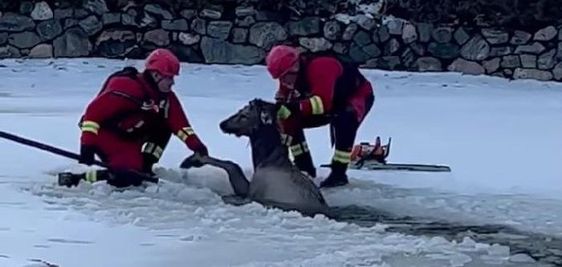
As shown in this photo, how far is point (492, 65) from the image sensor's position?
19.3 meters

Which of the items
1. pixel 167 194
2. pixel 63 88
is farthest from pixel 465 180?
pixel 63 88

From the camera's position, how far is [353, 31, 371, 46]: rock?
64.5 ft

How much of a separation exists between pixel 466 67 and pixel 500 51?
0.53 meters

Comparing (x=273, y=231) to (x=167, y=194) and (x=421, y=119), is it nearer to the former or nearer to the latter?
(x=167, y=194)

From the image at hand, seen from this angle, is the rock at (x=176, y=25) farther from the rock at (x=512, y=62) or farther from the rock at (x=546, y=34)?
the rock at (x=546, y=34)

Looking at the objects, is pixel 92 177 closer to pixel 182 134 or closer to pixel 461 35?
pixel 182 134

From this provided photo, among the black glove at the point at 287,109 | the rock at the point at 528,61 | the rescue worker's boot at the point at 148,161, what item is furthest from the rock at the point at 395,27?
the rescue worker's boot at the point at 148,161

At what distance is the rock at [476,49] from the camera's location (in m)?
19.4

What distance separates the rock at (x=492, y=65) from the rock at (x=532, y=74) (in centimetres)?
28

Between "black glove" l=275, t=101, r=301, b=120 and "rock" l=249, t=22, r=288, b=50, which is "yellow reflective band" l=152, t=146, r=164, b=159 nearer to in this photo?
"black glove" l=275, t=101, r=301, b=120

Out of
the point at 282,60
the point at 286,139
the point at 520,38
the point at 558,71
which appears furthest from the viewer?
the point at 520,38

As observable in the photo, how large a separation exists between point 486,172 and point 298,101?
1855 mm

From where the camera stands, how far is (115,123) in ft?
29.4

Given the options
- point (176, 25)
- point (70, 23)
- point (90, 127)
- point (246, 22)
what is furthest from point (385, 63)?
point (90, 127)
